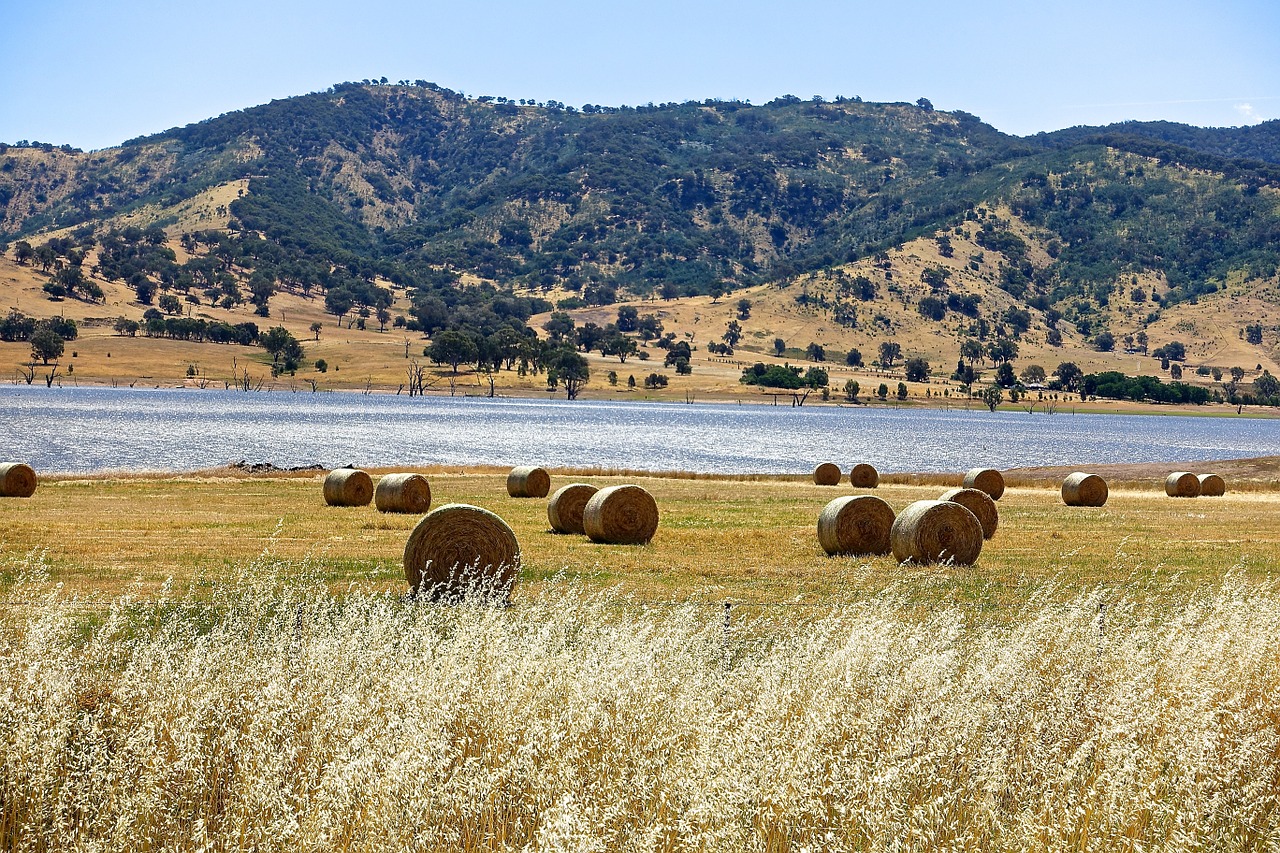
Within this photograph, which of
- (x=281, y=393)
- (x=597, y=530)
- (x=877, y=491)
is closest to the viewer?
(x=597, y=530)

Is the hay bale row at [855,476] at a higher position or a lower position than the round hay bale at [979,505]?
lower

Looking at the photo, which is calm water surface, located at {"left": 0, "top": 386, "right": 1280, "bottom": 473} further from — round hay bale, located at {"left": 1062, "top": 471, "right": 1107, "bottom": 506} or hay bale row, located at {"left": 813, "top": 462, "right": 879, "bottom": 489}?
round hay bale, located at {"left": 1062, "top": 471, "right": 1107, "bottom": 506}

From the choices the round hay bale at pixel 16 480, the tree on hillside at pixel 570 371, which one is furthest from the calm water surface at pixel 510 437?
the tree on hillside at pixel 570 371

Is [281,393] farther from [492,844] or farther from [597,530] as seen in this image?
[492,844]

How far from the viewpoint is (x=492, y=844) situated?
27.7ft

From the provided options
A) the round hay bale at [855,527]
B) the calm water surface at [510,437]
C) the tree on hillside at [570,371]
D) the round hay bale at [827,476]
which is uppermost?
the tree on hillside at [570,371]

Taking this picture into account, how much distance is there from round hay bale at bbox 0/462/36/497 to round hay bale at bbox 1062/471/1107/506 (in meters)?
36.1

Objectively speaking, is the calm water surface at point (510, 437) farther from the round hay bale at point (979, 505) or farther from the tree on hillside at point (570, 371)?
the round hay bale at point (979, 505)

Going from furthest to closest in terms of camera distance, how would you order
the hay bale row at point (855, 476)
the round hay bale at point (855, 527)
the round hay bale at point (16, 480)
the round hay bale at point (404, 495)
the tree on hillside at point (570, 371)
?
1. the tree on hillside at point (570, 371)
2. the hay bale row at point (855, 476)
3. the round hay bale at point (16, 480)
4. the round hay bale at point (404, 495)
5. the round hay bale at point (855, 527)

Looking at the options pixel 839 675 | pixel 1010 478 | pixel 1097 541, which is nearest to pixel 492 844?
→ pixel 839 675

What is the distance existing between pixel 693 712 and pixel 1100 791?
3465 millimetres

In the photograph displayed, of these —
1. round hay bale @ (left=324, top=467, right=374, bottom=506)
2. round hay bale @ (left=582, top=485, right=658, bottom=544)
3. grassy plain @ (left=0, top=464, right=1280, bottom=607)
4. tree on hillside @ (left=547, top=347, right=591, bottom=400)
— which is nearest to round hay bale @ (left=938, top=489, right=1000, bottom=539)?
grassy plain @ (left=0, top=464, right=1280, bottom=607)

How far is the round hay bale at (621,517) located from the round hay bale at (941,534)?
620 cm

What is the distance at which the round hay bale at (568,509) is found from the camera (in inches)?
1163
